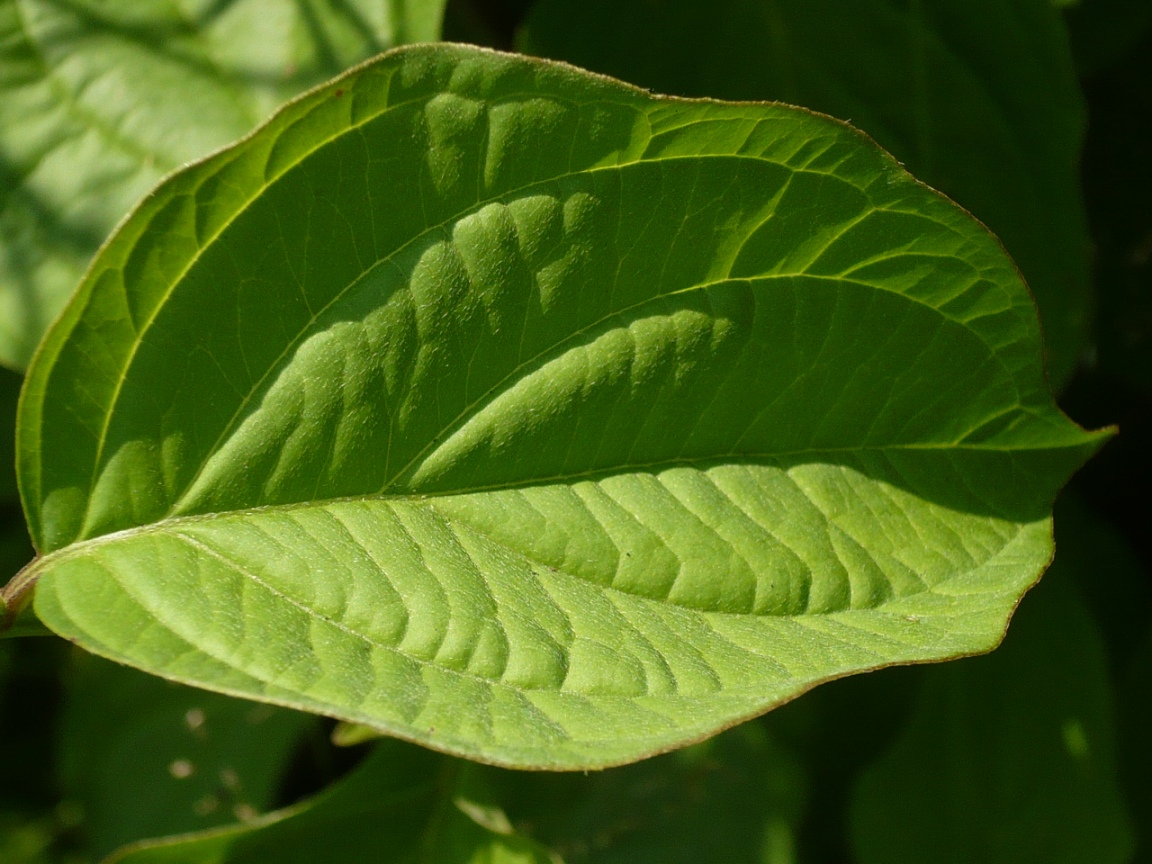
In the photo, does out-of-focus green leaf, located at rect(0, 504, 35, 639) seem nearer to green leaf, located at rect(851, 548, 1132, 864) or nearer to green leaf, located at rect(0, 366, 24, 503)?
green leaf, located at rect(0, 366, 24, 503)

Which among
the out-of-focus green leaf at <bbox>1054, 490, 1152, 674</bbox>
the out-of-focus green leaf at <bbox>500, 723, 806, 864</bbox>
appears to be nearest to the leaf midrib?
the out-of-focus green leaf at <bbox>500, 723, 806, 864</bbox>

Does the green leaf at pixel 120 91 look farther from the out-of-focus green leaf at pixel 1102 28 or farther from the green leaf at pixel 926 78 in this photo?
the out-of-focus green leaf at pixel 1102 28

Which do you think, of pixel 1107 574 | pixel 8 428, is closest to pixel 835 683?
pixel 1107 574

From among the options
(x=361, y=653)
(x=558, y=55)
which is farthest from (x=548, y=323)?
(x=558, y=55)

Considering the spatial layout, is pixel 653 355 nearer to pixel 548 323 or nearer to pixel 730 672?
pixel 548 323

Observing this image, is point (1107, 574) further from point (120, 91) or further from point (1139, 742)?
point (120, 91)
